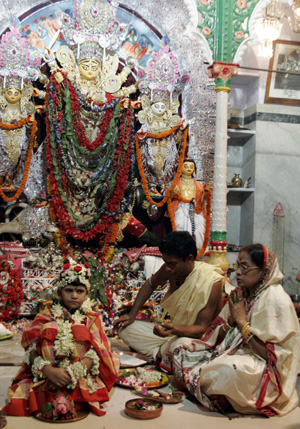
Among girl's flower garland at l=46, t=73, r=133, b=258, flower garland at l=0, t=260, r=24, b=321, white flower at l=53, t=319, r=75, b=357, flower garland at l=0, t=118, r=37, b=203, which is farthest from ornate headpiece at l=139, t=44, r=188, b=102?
white flower at l=53, t=319, r=75, b=357

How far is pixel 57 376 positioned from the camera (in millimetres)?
3166

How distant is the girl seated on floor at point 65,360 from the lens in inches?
127

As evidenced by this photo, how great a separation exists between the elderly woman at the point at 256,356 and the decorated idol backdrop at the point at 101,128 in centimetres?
348

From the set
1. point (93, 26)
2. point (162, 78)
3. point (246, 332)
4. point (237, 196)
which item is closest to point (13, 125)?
point (93, 26)

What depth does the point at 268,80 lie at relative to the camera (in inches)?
318

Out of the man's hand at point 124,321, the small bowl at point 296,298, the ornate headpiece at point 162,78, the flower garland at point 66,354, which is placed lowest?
the small bowl at point 296,298

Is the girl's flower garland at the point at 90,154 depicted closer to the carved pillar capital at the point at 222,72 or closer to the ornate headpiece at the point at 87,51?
the ornate headpiece at the point at 87,51

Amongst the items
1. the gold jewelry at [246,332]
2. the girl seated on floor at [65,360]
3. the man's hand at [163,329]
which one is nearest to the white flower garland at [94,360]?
the girl seated on floor at [65,360]

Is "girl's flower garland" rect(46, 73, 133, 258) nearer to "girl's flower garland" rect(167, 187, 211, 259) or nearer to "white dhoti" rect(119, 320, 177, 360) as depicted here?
"girl's flower garland" rect(167, 187, 211, 259)

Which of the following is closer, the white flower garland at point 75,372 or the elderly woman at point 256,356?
the white flower garland at point 75,372

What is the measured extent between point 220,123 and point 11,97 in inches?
111

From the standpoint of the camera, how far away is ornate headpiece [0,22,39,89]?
693 centimetres

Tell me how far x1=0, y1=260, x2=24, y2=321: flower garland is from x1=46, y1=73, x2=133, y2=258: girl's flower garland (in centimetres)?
106

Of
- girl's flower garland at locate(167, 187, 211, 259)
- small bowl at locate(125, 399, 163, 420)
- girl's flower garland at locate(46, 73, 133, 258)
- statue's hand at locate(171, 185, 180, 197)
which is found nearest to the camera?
small bowl at locate(125, 399, 163, 420)
